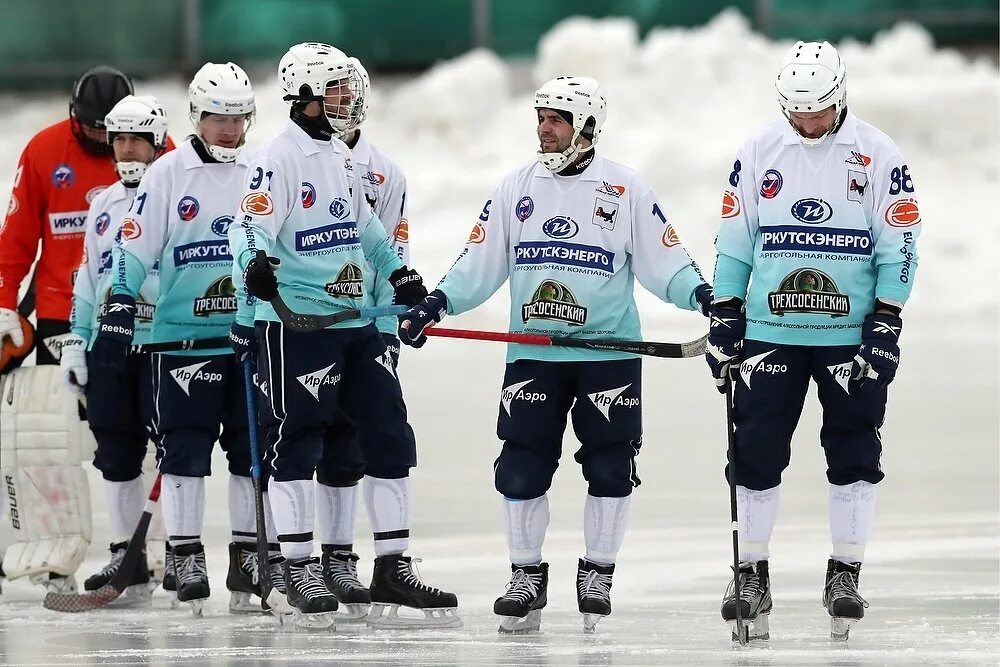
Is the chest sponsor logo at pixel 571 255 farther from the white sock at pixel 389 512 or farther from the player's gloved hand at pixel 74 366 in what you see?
the player's gloved hand at pixel 74 366

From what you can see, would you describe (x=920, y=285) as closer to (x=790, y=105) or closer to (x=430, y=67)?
(x=430, y=67)

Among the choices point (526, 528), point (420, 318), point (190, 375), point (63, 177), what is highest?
point (63, 177)

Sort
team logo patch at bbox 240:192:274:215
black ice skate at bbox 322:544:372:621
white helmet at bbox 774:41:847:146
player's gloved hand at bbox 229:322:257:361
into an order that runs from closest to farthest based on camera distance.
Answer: white helmet at bbox 774:41:847:146, team logo patch at bbox 240:192:274:215, player's gloved hand at bbox 229:322:257:361, black ice skate at bbox 322:544:372:621

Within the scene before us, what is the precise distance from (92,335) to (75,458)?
17.4 inches

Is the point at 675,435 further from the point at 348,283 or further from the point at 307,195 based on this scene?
the point at 307,195

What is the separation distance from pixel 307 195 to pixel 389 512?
3.15 feet

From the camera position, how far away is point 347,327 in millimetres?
5625

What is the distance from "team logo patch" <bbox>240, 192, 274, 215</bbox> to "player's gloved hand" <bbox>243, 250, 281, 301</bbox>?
17 centimetres

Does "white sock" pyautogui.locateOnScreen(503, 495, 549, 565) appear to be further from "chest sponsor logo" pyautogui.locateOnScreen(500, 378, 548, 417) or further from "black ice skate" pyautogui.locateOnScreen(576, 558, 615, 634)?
"chest sponsor logo" pyautogui.locateOnScreen(500, 378, 548, 417)

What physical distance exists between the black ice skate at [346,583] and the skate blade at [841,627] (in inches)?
53.7

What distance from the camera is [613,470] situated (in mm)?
5488

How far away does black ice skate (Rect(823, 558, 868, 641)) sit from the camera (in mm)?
5160

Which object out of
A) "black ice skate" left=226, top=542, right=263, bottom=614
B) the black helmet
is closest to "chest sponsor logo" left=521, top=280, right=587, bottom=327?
"black ice skate" left=226, top=542, right=263, bottom=614

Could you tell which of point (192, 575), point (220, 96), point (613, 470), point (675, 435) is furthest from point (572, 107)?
point (675, 435)
